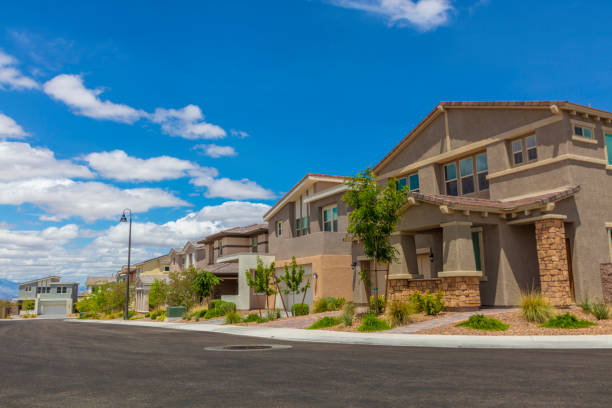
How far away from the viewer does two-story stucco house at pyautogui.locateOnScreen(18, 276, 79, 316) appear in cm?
9769

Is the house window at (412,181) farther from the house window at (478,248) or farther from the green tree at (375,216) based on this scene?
the green tree at (375,216)

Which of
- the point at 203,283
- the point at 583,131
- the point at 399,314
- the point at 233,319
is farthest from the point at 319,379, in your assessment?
the point at 203,283

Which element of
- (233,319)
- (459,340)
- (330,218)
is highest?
(330,218)

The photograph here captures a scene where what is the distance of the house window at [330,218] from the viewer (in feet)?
108

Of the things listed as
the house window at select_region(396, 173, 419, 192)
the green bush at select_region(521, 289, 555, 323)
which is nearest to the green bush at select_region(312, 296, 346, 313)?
the house window at select_region(396, 173, 419, 192)

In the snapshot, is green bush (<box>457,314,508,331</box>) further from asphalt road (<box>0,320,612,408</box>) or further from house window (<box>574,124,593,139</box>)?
house window (<box>574,124,593,139</box>)

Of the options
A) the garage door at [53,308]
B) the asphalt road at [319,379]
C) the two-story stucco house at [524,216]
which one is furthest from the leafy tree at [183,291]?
the garage door at [53,308]

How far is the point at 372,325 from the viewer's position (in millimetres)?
17578

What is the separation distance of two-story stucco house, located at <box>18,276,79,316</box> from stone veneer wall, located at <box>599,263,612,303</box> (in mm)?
97763

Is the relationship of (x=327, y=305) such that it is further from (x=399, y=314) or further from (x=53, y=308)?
(x=53, y=308)

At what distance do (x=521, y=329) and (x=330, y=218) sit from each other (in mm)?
19260

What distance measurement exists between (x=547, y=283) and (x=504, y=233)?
249 cm

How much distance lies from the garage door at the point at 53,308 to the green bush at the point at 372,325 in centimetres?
9686

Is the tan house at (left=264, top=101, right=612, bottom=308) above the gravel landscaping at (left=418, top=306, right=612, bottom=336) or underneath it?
above
